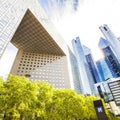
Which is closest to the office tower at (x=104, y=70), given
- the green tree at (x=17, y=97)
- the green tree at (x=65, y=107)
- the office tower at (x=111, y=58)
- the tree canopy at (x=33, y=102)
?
the office tower at (x=111, y=58)

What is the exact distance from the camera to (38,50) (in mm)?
84812

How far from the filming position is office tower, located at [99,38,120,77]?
145188 mm

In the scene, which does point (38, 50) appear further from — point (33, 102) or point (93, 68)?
point (93, 68)

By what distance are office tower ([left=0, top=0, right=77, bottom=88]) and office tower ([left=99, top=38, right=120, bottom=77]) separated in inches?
3142

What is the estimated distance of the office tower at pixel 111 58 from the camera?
145188mm

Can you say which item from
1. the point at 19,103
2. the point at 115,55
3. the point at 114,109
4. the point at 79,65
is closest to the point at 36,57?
the point at 114,109

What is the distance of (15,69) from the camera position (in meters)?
72.8

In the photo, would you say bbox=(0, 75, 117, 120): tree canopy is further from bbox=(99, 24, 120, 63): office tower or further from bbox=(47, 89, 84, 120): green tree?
bbox=(99, 24, 120, 63): office tower

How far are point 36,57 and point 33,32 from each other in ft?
59.8

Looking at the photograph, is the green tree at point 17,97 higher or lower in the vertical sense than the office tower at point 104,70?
lower

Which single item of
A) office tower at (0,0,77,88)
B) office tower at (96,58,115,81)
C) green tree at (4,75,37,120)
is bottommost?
green tree at (4,75,37,120)

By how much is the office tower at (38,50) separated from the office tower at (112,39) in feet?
277

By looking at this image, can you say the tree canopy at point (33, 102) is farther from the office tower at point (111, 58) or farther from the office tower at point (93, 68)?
the office tower at point (93, 68)

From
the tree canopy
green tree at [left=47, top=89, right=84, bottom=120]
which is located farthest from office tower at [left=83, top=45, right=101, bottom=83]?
the tree canopy
